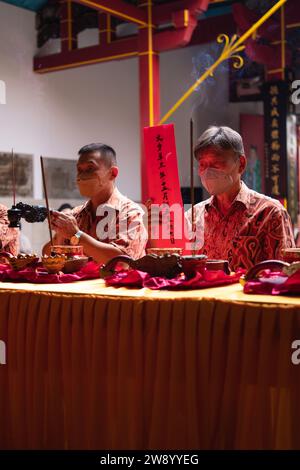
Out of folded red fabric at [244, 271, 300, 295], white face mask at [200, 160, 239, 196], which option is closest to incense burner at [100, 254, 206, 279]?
folded red fabric at [244, 271, 300, 295]

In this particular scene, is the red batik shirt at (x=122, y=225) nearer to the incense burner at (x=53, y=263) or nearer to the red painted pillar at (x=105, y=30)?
the incense burner at (x=53, y=263)

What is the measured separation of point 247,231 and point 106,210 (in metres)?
0.84

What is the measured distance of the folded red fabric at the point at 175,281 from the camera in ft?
6.57

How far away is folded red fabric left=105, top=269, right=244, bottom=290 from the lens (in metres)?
2.00

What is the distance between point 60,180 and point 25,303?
16.4 feet

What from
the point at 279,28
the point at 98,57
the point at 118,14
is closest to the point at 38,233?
the point at 98,57

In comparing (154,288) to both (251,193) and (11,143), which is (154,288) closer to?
(251,193)

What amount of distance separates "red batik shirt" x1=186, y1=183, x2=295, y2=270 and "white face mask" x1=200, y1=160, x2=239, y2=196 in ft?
0.53

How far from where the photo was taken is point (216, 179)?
108 inches

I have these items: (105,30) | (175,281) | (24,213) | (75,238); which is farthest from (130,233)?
(105,30)

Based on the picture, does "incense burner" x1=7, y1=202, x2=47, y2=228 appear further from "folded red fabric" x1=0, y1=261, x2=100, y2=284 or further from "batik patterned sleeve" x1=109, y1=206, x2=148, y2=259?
"batik patterned sleeve" x1=109, y1=206, x2=148, y2=259

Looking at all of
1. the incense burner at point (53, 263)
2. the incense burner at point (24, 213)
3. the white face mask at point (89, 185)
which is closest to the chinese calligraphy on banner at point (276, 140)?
the white face mask at point (89, 185)

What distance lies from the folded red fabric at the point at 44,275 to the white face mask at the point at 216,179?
64cm

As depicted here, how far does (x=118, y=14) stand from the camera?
541 cm
